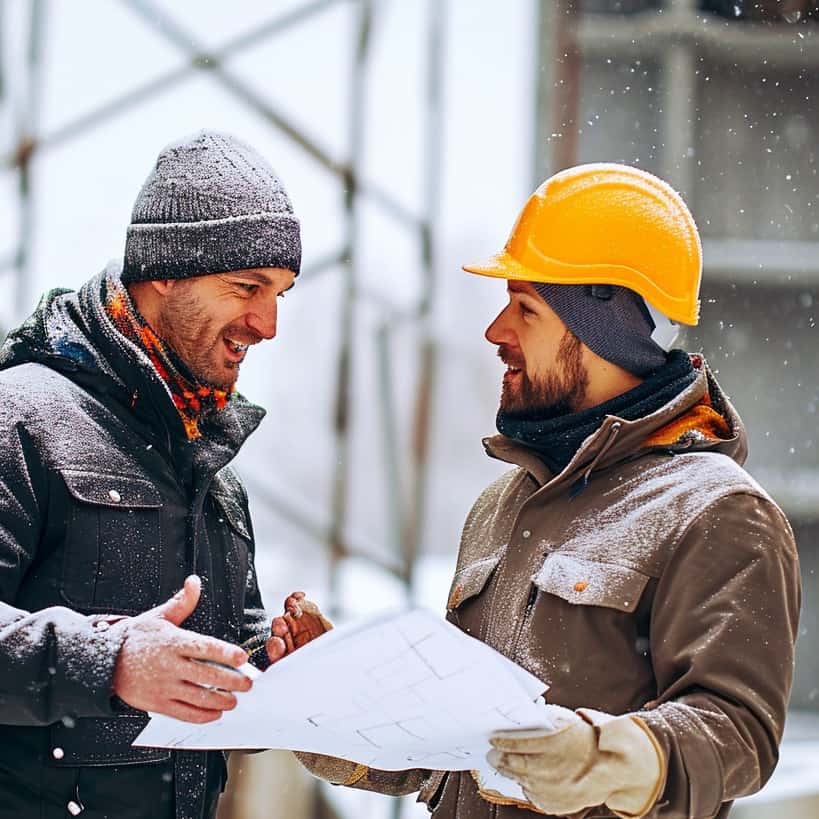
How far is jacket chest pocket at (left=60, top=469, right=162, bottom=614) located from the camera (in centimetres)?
151

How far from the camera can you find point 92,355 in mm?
1595

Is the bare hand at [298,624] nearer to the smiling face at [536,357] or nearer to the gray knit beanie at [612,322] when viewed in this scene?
the smiling face at [536,357]

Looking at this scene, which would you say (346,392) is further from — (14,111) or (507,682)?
(507,682)

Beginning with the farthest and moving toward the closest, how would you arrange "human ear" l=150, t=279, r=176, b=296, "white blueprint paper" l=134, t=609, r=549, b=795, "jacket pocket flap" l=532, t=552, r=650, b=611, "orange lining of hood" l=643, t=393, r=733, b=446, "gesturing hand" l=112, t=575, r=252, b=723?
"human ear" l=150, t=279, r=176, b=296 < "orange lining of hood" l=643, t=393, r=733, b=446 < "jacket pocket flap" l=532, t=552, r=650, b=611 < "gesturing hand" l=112, t=575, r=252, b=723 < "white blueprint paper" l=134, t=609, r=549, b=795

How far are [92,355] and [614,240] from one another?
631 millimetres

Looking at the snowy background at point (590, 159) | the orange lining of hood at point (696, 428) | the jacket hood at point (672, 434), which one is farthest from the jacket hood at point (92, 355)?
the snowy background at point (590, 159)

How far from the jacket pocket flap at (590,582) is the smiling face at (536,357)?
199 millimetres

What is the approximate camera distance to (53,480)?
1.50 m

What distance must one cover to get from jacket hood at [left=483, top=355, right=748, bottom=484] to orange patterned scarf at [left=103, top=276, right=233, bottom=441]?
428 mm

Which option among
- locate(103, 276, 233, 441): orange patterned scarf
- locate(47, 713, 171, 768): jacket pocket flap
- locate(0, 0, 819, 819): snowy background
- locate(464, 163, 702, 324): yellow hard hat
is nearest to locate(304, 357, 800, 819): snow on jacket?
locate(464, 163, 702, 324): yellow hard hat

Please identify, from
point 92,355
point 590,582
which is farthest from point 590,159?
point 590,582

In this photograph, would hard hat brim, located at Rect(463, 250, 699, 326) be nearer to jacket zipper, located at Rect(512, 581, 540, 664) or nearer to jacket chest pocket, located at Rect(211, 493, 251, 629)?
jacket zipper, located at Rect(512, 581, 540, 664)

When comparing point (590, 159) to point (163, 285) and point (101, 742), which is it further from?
point (101, 742)

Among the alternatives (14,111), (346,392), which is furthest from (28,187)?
(346,392)
